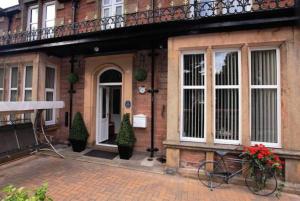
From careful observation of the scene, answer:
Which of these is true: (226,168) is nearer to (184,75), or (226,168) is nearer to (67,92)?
(184,75)

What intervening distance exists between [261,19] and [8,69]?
959 centimetres

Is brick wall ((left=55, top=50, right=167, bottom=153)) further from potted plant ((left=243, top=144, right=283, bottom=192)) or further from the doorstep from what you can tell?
potted plant ((left=243, top=144, right=283, bottom=192))

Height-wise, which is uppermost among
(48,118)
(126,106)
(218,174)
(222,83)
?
(222,83)

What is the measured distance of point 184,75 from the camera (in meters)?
5.55

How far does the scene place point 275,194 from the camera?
418 cm

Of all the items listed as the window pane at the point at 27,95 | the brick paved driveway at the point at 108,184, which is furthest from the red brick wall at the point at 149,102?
the window pane at the point at 27,95

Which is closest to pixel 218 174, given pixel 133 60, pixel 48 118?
pixel 133 60

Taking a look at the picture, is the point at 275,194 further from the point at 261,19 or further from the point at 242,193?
the point at 261,19

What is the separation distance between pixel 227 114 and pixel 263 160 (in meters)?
1.42

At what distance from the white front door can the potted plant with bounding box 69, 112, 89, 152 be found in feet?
2.85

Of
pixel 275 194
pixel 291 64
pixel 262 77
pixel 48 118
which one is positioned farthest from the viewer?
pixel 48 118

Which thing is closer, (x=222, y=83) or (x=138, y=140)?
(x=222, y=83)

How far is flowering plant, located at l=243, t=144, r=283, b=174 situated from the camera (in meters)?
4.14

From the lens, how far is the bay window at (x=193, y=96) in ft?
17.5
